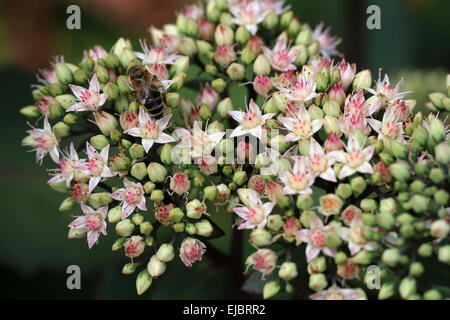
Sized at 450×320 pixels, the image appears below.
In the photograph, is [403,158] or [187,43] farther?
[187,43]

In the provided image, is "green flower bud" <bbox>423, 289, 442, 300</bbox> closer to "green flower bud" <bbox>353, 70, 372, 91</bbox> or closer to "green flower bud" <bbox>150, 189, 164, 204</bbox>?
"green flower bud" <bbox>353, 70, 372, 91</bbox>

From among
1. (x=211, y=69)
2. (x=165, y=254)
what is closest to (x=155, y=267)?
(x=165, y=254)

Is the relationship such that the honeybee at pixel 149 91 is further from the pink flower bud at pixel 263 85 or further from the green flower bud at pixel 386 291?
the green flower bud at pixel 386 291

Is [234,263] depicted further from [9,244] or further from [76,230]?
[9,244]

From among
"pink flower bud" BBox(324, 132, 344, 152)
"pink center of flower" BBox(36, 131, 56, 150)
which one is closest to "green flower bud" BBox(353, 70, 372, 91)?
"pink flower bud" BBox(324, 132, 344, 152)

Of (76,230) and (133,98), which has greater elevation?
(133,98)

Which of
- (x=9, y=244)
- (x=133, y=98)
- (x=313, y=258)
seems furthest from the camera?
(x=9, y=244)
